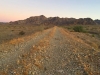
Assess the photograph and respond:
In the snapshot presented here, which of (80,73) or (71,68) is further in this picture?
(71,68)

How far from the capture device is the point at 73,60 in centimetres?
1215

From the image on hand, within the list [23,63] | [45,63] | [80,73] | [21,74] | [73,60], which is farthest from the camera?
[73,60]

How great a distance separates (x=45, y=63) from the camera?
1109 cm

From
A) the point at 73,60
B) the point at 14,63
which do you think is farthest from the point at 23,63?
Result: the point at 73,60

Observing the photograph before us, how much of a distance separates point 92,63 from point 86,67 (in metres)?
1.26

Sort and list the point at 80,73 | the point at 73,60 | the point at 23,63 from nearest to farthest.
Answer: the point at 80,73 → the point at 23,63 → the point at 73,60

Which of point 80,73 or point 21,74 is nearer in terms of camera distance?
point 21,74

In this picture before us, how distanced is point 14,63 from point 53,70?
2.44 metres

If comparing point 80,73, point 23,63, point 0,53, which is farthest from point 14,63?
point 80,73

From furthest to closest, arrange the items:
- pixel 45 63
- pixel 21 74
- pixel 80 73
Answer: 1. pixel 45 63
2. pixel 80 73
3. pixel 21 74

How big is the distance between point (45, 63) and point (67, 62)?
1.56m

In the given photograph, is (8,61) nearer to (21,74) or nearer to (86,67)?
(21,74)

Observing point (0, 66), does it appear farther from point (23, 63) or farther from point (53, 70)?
point (53, 70)

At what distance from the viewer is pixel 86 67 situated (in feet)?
34.1
